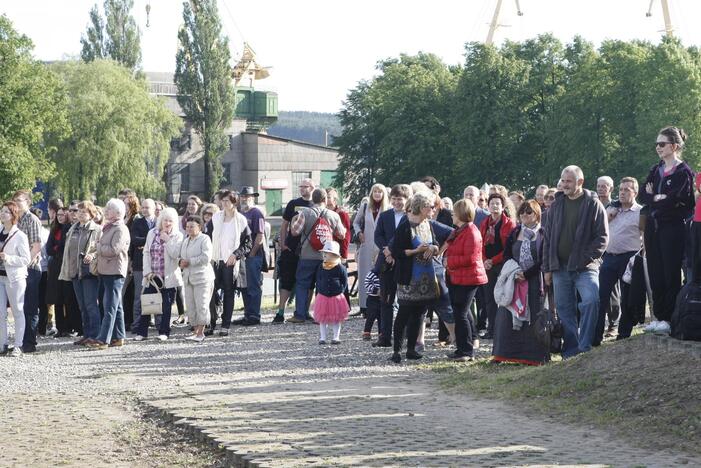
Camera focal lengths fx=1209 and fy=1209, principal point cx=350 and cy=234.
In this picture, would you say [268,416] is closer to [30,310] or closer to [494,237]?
[494,237]

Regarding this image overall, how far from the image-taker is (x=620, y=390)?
1022 cm

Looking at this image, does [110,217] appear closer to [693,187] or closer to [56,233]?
[56,233]

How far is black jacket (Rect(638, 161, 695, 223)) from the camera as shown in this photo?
11492 mm

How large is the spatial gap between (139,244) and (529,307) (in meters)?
6.82

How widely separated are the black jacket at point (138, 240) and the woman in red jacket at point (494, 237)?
5100 mm

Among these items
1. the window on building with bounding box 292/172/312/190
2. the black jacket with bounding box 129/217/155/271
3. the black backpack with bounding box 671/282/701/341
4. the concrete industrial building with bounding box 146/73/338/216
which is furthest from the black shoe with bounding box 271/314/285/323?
the window on building with bounding box 292/172/312/190

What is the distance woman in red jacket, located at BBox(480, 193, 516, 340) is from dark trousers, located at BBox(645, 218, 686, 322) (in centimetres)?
384

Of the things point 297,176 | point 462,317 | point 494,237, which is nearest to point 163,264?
point 494,237

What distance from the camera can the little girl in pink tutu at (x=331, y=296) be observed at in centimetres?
1545

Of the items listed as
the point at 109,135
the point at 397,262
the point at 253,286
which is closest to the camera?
→ the point at 397,262

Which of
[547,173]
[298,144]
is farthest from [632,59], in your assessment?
[298,144]

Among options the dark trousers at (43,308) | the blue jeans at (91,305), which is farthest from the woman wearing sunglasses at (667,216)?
the dark trousers at (43,308)

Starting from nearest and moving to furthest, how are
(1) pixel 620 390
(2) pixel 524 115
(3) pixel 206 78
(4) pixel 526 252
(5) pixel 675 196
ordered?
(1) pixel 620 390, (5) pixel 675 196, (4) pixel 526 252, (2) pixel 524 115, (3) pixel 206 78

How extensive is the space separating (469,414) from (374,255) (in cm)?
633
